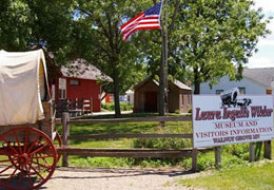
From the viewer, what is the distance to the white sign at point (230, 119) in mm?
12297

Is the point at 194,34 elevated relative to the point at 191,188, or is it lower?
elevated

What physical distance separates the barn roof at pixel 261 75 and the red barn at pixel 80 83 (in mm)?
24595

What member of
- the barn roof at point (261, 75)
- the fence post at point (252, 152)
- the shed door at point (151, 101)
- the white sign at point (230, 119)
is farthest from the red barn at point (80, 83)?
the fence post at point (252, 152)

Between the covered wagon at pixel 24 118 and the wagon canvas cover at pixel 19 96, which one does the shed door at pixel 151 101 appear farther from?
the wagon canvas cover at pixel 19 96

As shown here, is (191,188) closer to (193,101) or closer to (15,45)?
(193,101)

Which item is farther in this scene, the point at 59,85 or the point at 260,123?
the point at 59,85

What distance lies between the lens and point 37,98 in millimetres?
10148

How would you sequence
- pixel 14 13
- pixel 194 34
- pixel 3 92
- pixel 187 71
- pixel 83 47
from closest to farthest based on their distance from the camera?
1. pixel 3 92
2. pixel 14 13
3. pixel 83 47
4. pixel 194 34
5. pixel 187 71

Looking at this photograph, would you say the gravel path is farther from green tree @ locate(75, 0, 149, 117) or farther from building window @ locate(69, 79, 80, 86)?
building window @ locate(69, 79, 80, 86)

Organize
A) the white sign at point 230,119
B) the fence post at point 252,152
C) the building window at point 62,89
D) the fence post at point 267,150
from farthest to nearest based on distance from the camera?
1. the building window at point 62,89
2. the fence post at point 267,150
3. the fence post at point 252,152
4. the white sign at point 230,119

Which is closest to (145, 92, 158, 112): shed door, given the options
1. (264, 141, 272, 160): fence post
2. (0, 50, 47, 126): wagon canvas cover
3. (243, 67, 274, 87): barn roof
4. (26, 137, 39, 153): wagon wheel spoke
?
(243, 67, 274, 87): barn roof

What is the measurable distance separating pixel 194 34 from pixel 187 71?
335 inches

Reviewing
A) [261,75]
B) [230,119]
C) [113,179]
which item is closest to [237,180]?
[230,119]

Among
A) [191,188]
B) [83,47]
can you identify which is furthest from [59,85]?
[191,188]
